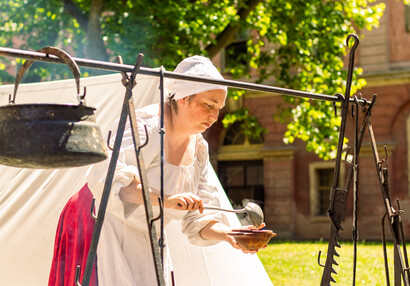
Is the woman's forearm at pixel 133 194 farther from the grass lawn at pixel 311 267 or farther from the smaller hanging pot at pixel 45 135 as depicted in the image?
the grass lawn at pixel 311 267

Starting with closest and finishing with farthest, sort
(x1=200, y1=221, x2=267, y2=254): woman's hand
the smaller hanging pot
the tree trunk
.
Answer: the smaller hanging pot
(x1=200, y1=221, x2=267, y2=254): woman's hand
the tree trunk

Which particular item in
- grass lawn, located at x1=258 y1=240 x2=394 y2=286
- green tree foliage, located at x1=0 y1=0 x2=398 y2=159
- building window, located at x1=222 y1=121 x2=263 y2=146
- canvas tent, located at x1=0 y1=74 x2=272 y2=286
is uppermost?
green tree foliage, located at x1=0 y1=0 x2=398 y2=159

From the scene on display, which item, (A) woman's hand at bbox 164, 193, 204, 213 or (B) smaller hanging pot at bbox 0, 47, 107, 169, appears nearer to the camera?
(B) smaller hanging pot at bbox 0, 47, 107, 169

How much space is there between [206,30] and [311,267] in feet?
15.4

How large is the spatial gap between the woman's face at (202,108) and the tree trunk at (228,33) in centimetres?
897

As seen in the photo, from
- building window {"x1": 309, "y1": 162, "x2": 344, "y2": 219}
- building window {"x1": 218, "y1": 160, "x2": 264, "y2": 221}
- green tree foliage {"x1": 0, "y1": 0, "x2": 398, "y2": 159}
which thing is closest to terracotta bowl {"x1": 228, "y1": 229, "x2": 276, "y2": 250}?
green tree foliage {"x1": 0, "y1": 0, "x2": 398, "y2": 159}

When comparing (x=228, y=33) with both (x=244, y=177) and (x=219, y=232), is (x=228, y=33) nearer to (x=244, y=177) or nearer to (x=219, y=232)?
(x=244, y=177)

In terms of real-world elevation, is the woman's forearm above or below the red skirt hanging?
above

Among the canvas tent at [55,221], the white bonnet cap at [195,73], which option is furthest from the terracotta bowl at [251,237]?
the canvas tent at [55,221]

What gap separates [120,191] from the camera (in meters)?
2.44

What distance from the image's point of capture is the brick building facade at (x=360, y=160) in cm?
1694

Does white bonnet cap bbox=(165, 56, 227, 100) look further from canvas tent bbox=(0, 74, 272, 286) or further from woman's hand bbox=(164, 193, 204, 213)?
canvas tent bbox=(0, 74, 272, 286)

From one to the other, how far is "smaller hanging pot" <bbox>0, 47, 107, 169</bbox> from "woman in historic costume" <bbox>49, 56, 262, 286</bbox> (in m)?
0.49

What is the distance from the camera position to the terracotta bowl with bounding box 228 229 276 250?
2.79 m
